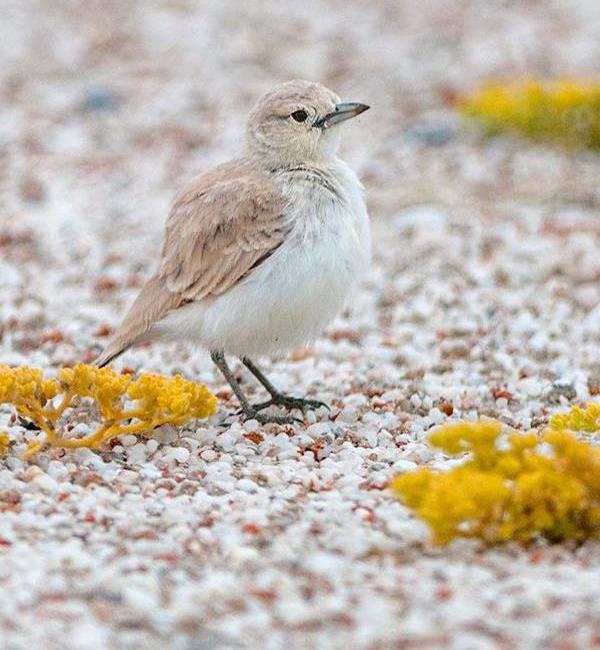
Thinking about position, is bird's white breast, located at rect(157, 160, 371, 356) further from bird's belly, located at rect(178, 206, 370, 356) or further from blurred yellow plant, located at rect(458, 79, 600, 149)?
blurred yellow plant, located at rect(458, 79, 600, 149)

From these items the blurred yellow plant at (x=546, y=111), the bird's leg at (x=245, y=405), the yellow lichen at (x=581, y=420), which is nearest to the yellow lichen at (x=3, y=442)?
the bird's leg at (x=245, y=405)

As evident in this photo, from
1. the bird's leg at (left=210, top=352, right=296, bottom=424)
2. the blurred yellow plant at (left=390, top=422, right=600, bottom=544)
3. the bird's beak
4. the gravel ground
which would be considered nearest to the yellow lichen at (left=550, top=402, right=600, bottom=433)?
the gravel ground

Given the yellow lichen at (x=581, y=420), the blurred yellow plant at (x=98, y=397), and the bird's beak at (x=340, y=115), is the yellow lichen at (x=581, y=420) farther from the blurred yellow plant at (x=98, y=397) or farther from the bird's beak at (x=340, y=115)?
the bird's beak at (x=340, y=115)

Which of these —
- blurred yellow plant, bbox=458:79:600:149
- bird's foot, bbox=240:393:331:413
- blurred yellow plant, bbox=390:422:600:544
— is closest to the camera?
blurred yellow plant, bbox=390:422:600:544

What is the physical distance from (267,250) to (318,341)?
1583 millimetres

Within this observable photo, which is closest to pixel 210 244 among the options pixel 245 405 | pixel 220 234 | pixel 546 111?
pixel 220 234

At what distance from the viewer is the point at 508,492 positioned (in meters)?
3.82

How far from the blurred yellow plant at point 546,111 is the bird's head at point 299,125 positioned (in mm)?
3861

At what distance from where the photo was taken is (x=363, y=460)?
16.1 feet

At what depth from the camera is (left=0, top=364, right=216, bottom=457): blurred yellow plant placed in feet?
15.6

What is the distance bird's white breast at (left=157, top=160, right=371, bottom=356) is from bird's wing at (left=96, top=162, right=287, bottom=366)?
57mm

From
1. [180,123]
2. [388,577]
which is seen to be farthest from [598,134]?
[388,577]

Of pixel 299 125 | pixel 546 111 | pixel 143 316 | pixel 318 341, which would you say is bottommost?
pixel 143 316

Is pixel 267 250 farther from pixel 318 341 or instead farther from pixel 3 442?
pixel 318 341
